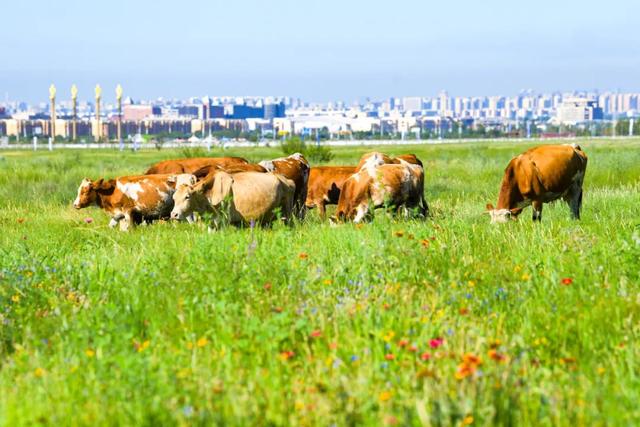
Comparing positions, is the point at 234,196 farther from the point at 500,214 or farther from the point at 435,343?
the point at 435,343

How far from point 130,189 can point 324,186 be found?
13.1ft

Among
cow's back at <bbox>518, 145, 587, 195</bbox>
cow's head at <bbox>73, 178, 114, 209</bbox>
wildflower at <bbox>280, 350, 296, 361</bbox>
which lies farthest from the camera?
cow's head at <bbox>73, 178, 114, 209</bbox>

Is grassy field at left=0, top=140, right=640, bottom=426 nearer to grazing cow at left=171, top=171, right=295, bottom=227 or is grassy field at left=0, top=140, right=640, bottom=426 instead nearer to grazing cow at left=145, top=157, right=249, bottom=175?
grazing cow at left=171, top=171, right=295, bottom=227

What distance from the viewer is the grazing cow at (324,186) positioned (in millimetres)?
16766

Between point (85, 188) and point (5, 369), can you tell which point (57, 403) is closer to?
point (5, 369)

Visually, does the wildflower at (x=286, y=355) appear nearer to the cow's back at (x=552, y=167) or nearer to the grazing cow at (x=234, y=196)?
the grazing cow at (x=234, y=196)

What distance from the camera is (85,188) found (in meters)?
14.4

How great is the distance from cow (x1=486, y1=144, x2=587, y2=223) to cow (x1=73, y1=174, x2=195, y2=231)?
16.8 feet

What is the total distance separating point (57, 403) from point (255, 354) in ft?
4.00

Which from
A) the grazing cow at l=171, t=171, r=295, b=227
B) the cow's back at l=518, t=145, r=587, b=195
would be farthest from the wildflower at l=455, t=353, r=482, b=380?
the cow's back at l=518, t=145, r=587, b=195

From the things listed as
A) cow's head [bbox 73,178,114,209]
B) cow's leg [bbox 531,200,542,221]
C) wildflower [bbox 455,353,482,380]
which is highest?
wildflower [bbox 455,353,482,380]

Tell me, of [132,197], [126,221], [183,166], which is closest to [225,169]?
[132,197]

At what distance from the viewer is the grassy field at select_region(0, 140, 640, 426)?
4250mm

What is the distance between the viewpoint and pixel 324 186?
1688 centimetres
